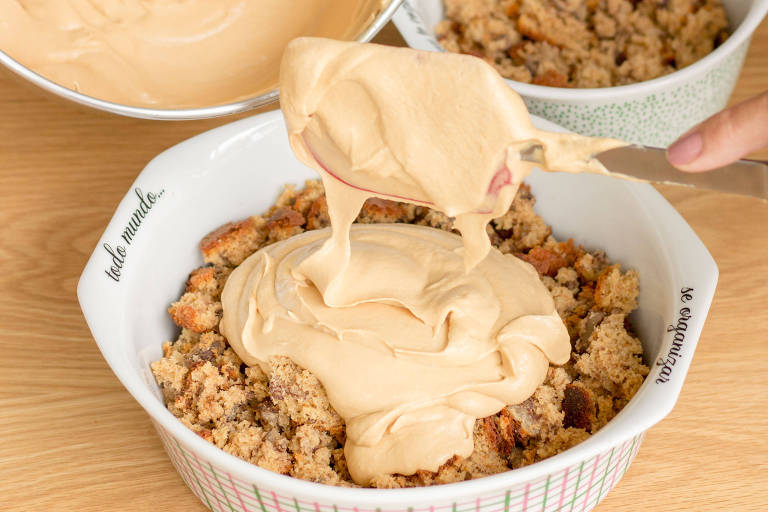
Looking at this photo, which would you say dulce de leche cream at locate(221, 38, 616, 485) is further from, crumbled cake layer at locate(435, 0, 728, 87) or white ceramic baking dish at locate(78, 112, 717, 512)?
crumbled cake layer at locate(435, 0, 728, 87)

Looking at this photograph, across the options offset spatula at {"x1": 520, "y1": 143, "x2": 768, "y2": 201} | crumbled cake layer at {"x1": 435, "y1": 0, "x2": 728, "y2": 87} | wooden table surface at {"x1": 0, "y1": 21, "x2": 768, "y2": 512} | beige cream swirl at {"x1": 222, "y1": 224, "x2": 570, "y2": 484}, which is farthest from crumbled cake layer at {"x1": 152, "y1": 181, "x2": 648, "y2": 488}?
crumbled cake layer at {"x1": 435, "y1": 0, "x2": 728, "y2": 87}

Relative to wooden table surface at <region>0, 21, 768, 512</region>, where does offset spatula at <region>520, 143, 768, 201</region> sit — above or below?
above

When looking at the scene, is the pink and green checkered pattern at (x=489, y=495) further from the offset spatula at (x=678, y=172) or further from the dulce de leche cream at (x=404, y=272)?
the offset spatula at (x=678, y=172)

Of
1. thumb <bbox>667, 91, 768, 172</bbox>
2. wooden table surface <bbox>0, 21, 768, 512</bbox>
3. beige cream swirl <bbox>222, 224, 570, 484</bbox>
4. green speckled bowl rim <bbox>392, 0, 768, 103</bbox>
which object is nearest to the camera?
thumb <bbox>667, 91, 768, 172</bbox>

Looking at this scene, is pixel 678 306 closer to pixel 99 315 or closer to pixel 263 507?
pixel 263 507

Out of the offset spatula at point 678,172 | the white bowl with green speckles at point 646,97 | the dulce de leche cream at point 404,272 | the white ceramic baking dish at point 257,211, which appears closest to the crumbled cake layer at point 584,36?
the white bowl with green speckles at point 646,97

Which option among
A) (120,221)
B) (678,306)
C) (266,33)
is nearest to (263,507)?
(120,221)

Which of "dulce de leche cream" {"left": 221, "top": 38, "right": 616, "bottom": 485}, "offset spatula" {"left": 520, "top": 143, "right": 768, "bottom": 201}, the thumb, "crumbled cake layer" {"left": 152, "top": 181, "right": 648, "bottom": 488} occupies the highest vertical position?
the thumb
